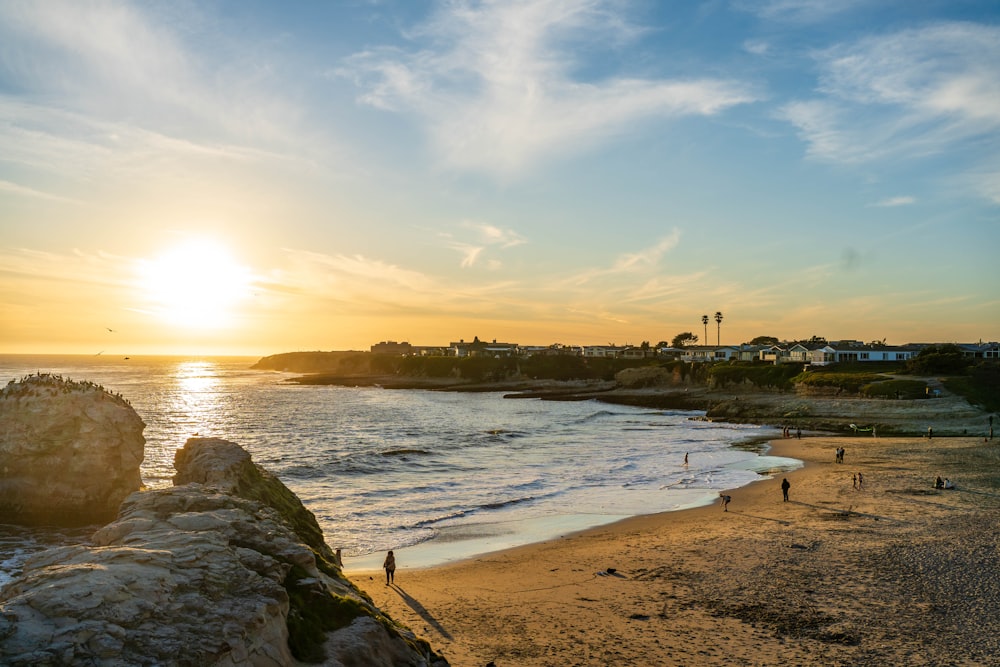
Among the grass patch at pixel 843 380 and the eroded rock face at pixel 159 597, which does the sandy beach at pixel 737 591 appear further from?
the grass patch at pixel 843 380

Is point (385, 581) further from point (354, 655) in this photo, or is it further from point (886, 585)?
point (886, 585)

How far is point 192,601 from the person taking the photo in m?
7.67

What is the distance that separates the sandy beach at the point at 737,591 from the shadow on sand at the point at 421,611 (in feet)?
0.26

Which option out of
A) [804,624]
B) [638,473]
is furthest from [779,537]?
[638,473]

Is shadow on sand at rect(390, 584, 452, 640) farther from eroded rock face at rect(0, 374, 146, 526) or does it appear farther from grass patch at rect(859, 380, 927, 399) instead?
grass patch at rect(859, 380, 927, 399)

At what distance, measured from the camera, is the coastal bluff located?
21.6 ft

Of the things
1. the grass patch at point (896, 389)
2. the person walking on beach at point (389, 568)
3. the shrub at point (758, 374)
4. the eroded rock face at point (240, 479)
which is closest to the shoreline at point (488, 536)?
the person walking on beach at point (389, 568)

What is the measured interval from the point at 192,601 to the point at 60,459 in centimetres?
1922

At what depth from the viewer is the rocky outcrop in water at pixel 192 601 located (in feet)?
21.6

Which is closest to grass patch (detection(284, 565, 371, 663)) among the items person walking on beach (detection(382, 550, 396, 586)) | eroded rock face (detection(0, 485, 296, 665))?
eroded rock face (detection(0, 485, 296, 665))

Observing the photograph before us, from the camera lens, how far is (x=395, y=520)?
29.8 metres

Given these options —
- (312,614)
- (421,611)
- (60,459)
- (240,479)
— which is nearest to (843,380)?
(421,611)

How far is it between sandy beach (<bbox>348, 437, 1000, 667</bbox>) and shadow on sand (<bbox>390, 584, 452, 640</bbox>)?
8 centimetres

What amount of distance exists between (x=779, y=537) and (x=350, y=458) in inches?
1272
